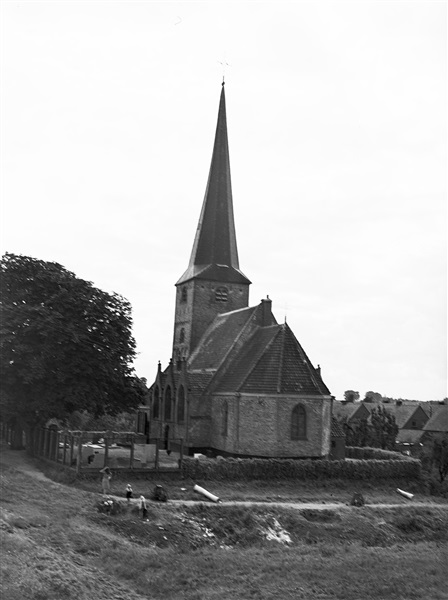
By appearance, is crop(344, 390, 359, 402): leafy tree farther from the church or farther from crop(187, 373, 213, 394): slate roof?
crop(187, 373, 213, 394): slate roof

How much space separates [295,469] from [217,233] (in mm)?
22139

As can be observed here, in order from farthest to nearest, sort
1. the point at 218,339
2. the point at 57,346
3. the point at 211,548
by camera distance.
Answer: the point at 218,339, the point at 57,346, the point at 211,548

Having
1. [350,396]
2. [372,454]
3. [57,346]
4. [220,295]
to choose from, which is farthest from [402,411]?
[57,346]

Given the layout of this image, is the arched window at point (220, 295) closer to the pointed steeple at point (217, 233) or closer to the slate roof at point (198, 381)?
the pointed steeple at point (217, 233)

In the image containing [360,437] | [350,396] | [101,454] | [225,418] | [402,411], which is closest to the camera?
[101,454]

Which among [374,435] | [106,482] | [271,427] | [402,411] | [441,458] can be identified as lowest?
[106,482]

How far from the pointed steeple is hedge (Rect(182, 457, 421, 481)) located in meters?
18.8

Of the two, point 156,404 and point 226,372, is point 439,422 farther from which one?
point 226,372

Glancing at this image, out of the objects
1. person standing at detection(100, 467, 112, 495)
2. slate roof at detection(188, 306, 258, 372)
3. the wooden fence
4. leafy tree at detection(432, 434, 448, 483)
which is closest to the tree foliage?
leafy tree at detection(432, 434, 448, 483)

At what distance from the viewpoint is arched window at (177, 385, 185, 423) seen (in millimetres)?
44594

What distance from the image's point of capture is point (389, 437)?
63.0 meters

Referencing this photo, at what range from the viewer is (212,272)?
51938 millimetres

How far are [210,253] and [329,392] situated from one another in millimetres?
16047

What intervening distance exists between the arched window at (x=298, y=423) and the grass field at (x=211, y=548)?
5858 millimetres
